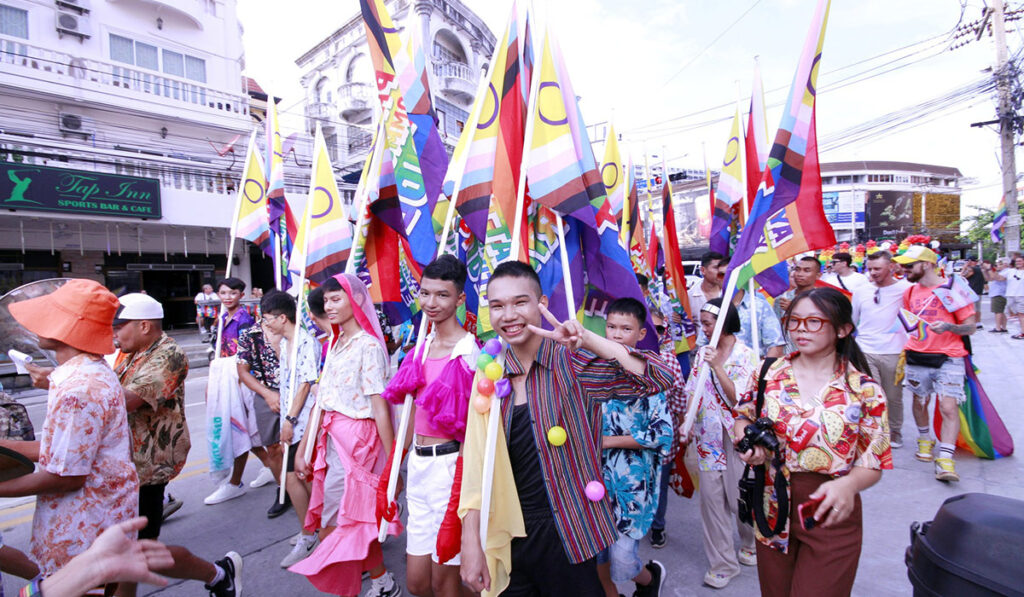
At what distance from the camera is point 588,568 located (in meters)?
1.96

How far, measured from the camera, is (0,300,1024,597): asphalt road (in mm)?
2967

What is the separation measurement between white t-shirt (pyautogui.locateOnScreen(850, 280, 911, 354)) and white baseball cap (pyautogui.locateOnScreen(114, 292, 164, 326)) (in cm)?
592

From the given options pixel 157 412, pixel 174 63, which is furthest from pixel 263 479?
pixel 174 63

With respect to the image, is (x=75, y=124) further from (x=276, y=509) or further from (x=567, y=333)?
(x=567, y=333)

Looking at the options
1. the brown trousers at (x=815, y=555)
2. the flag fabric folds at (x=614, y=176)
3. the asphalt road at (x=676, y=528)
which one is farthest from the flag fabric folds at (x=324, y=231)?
the brown trousers at (x=815, y=555)

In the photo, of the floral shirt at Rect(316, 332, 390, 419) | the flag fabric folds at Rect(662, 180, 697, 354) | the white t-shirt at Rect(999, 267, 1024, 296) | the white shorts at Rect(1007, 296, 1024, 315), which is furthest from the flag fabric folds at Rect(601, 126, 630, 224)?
the white shorts at Rect(1007, 296, 1024, 315)

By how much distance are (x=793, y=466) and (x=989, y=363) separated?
8.94 metres

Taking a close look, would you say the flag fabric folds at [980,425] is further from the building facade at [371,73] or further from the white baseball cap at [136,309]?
the building facade at [371,73]

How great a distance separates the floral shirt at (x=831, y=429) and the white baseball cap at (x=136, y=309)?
3.24 m

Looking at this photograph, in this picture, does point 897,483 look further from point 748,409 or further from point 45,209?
point 45,209

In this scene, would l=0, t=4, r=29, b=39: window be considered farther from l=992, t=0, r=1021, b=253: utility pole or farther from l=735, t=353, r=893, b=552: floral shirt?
l=992, t=0, r=1021, b=253: utility pole

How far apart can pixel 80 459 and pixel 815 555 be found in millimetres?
2939

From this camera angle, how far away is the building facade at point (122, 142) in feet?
40.3

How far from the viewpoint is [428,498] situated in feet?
7.80
